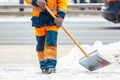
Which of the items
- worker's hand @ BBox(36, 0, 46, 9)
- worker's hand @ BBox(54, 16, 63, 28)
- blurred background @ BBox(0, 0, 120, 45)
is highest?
worker's hand @ BBox(36, 0, 46, 9)

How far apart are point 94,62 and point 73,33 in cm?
955

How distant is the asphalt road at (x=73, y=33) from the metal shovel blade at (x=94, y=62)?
615 centimetres

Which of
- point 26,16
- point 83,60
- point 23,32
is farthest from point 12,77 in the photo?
point 26,16

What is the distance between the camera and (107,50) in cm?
972

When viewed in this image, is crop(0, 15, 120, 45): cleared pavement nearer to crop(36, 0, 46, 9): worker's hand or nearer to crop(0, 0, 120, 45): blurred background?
crop(0, 0, 120, 45): blurred background

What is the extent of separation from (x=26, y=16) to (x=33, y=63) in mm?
15164

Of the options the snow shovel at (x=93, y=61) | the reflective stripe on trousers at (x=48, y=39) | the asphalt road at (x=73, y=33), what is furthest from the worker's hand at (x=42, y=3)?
the asphalt road at (x=73, y=33)

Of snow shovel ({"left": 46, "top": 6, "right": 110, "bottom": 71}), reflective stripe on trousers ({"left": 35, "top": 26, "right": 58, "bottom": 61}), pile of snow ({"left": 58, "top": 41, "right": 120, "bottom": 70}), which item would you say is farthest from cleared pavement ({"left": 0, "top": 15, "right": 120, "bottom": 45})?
reflective stripe on trousers ({"left": 35, "top": 26, "right": 58, "bottom": 61})

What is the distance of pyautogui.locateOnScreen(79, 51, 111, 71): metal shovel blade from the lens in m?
8.57

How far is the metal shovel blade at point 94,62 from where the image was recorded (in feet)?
28.1

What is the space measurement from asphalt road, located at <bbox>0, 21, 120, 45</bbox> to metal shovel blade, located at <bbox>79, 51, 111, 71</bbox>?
6152 millimetres

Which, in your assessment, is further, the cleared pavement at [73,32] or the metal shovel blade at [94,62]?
the cleared pavement at [73,32]

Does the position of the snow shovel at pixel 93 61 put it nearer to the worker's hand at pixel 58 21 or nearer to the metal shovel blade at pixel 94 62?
the metal shovel blade at pixel 94 62

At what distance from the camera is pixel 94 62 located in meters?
8.62
